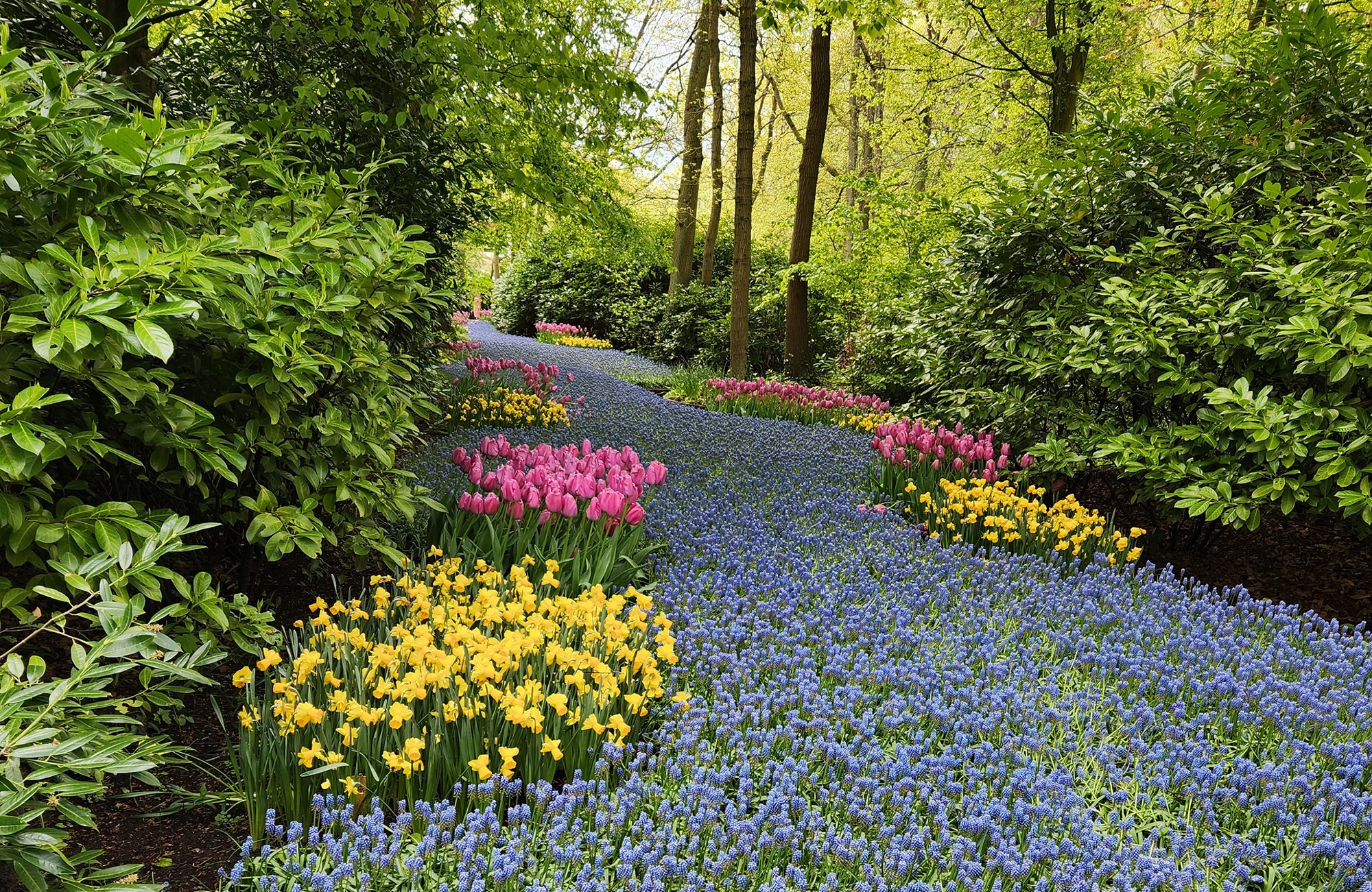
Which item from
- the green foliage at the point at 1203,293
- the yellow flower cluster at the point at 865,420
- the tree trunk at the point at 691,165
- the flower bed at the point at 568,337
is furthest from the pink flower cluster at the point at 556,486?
the flower bed at the point at 568,337

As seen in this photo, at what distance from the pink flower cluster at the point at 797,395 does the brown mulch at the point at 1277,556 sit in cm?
339

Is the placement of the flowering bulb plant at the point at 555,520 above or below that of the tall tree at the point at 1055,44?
below

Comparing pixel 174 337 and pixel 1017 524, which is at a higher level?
pixel 174 337

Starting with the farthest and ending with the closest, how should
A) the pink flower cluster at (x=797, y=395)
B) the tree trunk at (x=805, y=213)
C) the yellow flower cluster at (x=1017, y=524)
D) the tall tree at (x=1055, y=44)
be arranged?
1. the tree trunk at (x=805, y=213)
2. the tall tree at (x=1055, y=44)
3. the pink flower cluster at (x=797, y=395)
4. the yellow flower cluster at (x=1017, y=524)

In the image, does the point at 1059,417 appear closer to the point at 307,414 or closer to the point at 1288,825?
the point at 1288,825

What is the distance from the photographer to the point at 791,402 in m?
9.35

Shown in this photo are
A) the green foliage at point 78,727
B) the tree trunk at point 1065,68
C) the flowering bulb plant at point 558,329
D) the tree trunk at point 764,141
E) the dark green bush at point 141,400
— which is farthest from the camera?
the tree trunk at point 764,141

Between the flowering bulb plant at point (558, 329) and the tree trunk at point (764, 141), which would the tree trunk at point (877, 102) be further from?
the flowering bulb plant at point (558, 329)

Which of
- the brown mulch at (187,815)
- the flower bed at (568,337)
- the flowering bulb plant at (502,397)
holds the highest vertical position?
the flower bed at (568,337)

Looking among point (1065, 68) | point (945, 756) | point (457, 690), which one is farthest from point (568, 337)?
point (945, 756)

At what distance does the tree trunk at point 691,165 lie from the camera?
17.5m

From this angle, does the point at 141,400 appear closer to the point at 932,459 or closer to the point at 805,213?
the point at 932,459

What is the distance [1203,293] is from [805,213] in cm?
775

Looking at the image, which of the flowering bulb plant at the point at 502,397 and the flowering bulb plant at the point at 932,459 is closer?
the flowering bulb plant at the point at 932,459
